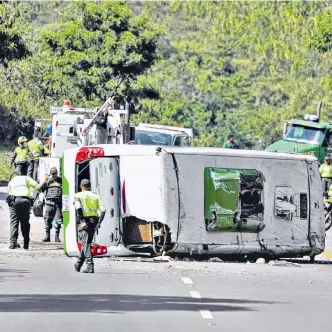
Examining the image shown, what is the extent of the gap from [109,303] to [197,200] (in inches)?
337

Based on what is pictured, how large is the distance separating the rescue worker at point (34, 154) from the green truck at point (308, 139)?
9.57m

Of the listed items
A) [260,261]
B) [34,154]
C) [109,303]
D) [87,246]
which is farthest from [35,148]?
[109,303]

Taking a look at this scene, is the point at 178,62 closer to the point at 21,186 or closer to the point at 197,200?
the point at 21,186

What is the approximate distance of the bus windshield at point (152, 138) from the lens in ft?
137

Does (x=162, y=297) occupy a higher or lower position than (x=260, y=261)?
higher

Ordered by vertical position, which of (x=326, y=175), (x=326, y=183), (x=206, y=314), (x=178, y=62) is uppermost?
(x=178, y=62)

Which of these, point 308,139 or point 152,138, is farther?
point 308,139

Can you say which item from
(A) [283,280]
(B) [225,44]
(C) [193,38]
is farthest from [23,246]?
(C) [193,38]

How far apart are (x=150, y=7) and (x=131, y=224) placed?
133236 mm

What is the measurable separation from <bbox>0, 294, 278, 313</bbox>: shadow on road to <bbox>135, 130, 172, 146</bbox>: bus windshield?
2341cm

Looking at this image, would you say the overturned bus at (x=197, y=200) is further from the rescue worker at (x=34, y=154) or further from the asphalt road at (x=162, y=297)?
the rescue worker at (x=34, y=154)

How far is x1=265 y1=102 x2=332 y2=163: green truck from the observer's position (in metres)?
46.2

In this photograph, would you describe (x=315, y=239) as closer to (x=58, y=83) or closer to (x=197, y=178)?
(x=197, y=178)

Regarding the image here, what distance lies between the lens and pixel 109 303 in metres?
17.1
